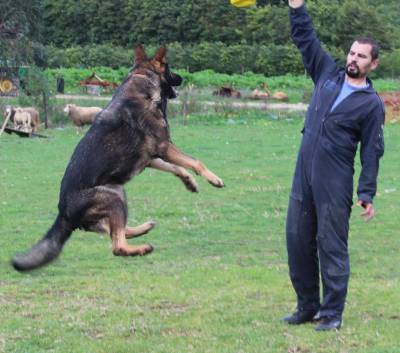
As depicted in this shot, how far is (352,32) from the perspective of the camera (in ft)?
217

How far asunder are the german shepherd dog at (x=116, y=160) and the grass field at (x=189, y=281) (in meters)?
0.79

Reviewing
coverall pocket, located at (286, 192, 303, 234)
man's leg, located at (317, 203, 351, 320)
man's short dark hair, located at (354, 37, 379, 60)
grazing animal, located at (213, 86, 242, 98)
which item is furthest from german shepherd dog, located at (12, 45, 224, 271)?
grazing animal, located at (213, 86, 242, 98)

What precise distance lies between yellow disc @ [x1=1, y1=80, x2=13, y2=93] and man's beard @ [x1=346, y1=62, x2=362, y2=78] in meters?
43.4

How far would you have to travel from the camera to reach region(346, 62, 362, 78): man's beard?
722cm

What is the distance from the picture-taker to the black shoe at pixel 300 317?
25.8 ft

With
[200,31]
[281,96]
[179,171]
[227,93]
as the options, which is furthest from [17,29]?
[179,171]

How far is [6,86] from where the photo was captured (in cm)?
4950

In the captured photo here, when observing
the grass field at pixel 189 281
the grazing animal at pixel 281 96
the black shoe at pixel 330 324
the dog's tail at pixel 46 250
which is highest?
the dog's tail at pixel 46 250

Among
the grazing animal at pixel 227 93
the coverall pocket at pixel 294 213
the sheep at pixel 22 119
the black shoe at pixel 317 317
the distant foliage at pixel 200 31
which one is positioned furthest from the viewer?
the distant foliage at pixel 200 31

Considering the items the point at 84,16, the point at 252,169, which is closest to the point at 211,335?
the point at 252,169

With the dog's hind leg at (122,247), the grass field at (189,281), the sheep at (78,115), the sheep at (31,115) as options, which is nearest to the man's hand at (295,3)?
the dog's hind leg at (122,247)

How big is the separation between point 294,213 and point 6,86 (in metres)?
43.6

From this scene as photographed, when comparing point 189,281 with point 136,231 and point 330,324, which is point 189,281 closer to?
point 136,231

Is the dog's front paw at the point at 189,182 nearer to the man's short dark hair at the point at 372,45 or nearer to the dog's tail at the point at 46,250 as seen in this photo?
the dog's tail at the point at 46,250
